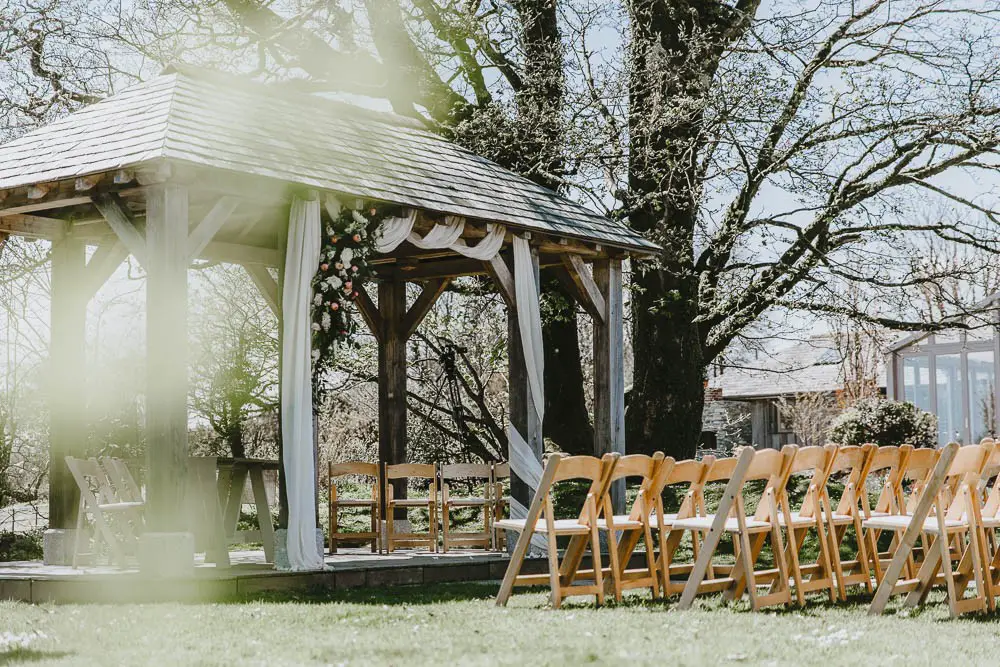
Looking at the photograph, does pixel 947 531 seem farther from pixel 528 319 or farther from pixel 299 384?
pixel 528 319

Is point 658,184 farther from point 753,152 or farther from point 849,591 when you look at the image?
point 849,591

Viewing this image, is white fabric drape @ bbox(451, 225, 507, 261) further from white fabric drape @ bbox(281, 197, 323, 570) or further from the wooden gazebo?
white fabric drape @ bbox(281, 197, 323, 570)

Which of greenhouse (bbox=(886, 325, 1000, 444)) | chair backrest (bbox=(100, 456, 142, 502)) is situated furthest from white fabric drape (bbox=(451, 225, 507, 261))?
greenhouse (bbox=(886, 325, 1000, 444))

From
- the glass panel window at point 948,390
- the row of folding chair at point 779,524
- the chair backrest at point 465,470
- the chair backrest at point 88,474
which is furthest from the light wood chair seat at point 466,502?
the glass panel window at point 948,390

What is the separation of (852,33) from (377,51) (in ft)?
19.0

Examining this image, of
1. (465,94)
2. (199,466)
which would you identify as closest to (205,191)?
(199,466)

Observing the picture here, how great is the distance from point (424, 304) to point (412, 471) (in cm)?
226

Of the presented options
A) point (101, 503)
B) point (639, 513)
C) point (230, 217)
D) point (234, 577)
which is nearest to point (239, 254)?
point (230, 217)

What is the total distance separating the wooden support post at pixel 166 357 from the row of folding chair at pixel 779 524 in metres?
2.24

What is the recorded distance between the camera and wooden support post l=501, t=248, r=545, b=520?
10532 mm

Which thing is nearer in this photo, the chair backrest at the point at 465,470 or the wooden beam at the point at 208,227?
the wooden beam at the point at 208,227

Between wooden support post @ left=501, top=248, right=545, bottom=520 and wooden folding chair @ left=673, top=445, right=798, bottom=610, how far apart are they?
11.0ft

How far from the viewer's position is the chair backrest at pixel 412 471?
10883 mm

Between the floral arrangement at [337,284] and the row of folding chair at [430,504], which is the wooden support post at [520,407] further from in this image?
the floral arrangement at [337,284]
